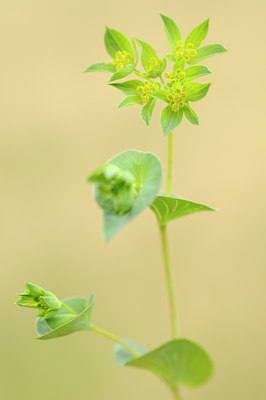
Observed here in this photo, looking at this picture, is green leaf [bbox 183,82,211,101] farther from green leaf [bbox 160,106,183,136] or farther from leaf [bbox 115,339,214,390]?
leaf [bbox 115,339,214,390]

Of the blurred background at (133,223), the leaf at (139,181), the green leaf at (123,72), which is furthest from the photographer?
the blurred background at (133,223)

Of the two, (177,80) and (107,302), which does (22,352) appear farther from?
(177,80)

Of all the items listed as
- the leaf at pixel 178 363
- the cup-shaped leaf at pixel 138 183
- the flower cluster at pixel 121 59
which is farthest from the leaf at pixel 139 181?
the leaf at pixel 178 363

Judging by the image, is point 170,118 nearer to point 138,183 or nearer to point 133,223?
point 138,183

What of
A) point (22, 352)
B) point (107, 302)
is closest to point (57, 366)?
point (22, 352)

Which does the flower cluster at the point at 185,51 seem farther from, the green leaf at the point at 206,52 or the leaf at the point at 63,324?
the leaf at the point at 63,324

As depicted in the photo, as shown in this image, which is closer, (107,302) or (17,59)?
(107,302)

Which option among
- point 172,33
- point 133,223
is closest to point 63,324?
point 172,33
